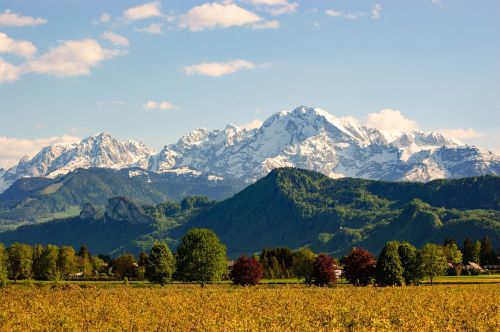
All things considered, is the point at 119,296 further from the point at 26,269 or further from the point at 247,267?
the point at 26,269

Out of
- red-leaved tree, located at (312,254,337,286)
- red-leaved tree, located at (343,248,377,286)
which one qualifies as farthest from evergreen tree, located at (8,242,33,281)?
red-leaved tree, located at (343,248,377,286)

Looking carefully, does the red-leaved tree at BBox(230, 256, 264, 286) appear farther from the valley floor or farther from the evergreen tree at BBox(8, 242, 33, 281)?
the evergreen tree at BBox(8, 242, 33, 281)

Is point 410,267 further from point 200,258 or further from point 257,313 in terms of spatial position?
point 257,313

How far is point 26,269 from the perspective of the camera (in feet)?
624

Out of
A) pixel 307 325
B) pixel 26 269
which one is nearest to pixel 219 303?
pixel 307 325

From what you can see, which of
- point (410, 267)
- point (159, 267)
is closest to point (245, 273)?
point (159, 267)

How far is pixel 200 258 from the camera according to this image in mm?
131875

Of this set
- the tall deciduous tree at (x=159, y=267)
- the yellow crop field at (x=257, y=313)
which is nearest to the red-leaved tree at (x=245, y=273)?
the tall deciduous tree at (x=159, y=267)

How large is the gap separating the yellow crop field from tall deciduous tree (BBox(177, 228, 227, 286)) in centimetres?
5162

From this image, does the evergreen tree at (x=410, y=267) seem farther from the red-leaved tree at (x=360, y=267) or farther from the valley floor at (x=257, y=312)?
the valley floor at (x=257, y=312)

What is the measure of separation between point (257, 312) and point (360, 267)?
221 ft

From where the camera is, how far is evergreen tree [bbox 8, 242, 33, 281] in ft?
618

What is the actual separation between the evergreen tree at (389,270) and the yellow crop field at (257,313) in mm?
38755

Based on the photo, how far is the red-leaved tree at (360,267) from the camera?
124250 mm
